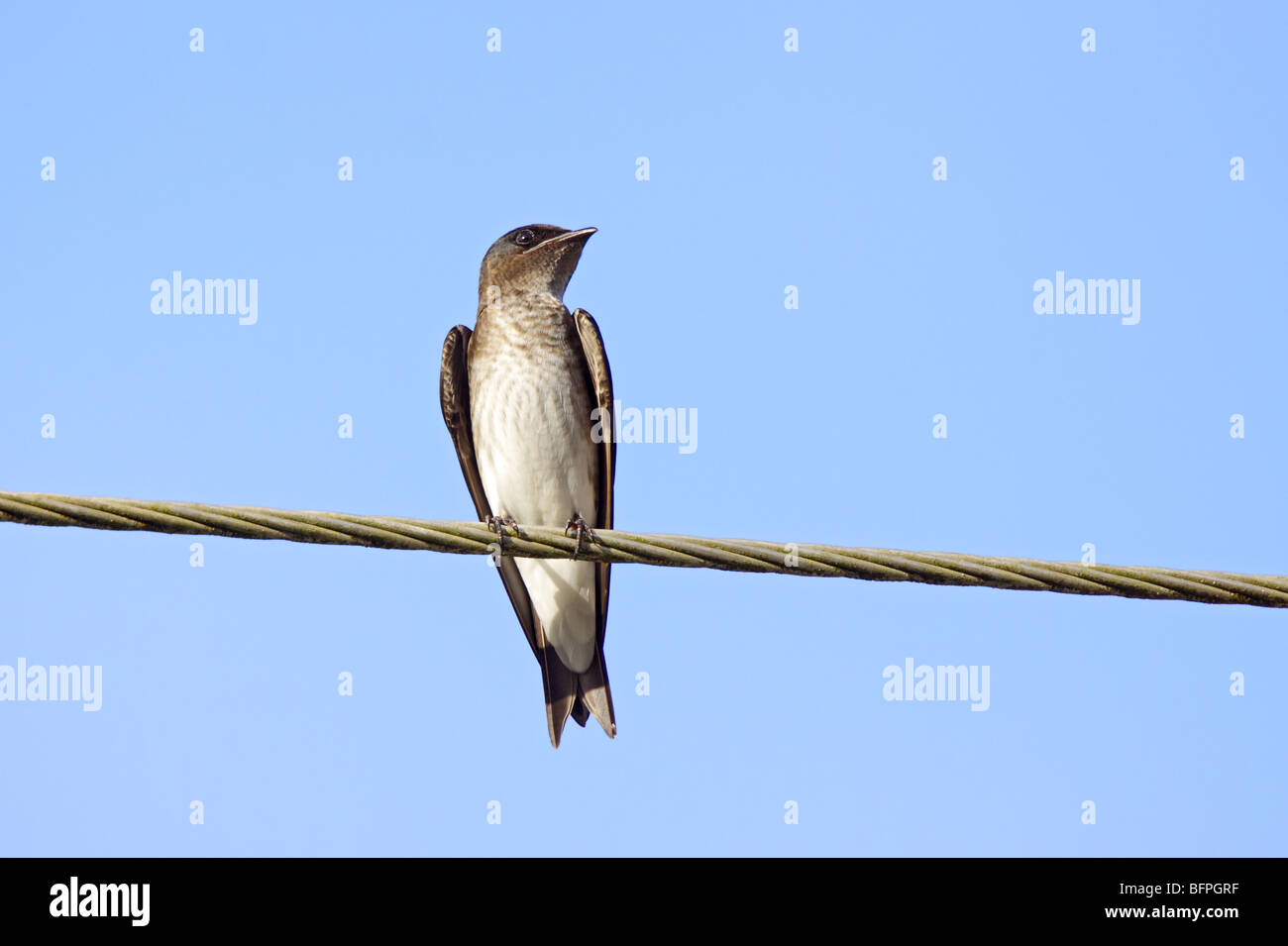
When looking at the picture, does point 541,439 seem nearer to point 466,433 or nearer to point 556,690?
point 466,433

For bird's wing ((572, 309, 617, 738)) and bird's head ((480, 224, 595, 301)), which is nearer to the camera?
bird's wing ((572, 309, 617, 738))

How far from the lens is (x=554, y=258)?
9078 millimetres

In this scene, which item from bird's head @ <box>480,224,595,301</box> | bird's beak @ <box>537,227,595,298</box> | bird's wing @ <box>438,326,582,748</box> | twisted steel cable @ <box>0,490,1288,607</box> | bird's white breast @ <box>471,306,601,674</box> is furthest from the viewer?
bird's beak @ <box>537,227,595,298</box>

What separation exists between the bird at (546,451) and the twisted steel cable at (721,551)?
3205mm

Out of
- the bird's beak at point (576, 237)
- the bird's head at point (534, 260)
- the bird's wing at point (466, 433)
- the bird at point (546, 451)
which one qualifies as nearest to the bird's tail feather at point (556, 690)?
the bird at point (546, 451)

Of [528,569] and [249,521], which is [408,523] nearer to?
[249,521]

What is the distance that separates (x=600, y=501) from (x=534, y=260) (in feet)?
6.08

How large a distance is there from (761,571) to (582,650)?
374 cm

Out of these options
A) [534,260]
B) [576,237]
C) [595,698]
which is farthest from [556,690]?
[576,237]

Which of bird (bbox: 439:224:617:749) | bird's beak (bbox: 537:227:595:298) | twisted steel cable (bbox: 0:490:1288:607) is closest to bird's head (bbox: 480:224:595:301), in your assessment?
bird's beak (bbox: 537:227:595:298)

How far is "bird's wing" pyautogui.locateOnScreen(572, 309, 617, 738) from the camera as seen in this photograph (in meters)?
7.85

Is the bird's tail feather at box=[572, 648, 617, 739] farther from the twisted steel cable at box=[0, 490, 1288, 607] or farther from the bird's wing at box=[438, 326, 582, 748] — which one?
the twisted steel cable at box=[0, 490, 1288, 607]

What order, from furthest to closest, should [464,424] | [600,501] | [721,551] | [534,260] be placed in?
[534,260] → [464,424] → [600,501] → [721,551]

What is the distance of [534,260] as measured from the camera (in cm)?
904
